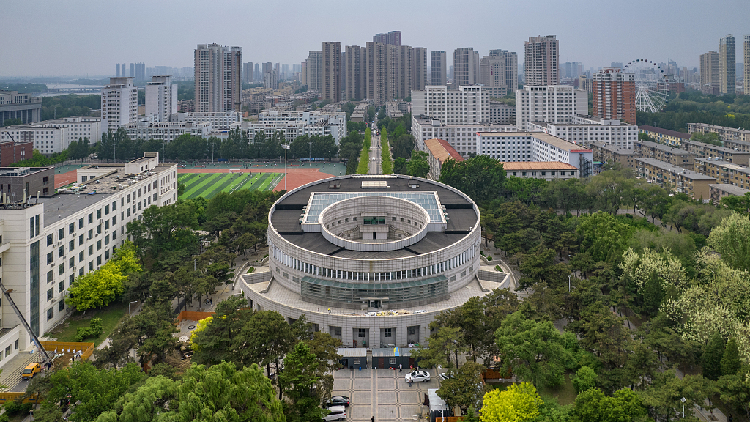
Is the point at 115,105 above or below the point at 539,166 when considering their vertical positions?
above

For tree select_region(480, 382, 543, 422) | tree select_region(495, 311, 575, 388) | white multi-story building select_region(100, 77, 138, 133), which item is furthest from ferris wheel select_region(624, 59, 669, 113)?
tree select_region(480, 382, 543, 422)

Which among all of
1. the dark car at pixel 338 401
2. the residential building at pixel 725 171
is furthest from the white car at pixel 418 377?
the residential building at pixel 725 171

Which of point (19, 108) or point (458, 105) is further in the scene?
point (19, 108)

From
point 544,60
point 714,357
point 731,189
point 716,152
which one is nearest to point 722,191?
point 731,189

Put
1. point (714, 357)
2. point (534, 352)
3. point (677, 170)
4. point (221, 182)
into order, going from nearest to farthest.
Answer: point (714, 357) < point (534, 352) < point (677, 170) < point (221, 182)

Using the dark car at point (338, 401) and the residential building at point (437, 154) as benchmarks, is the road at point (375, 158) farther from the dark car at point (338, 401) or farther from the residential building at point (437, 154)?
the dark car at point (338, 401)

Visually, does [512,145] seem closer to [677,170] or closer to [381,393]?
[677,170]

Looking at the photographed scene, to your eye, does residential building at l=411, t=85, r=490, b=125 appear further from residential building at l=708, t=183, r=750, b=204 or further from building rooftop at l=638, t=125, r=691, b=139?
residential building at l=708, t=183, r=750, b=204
